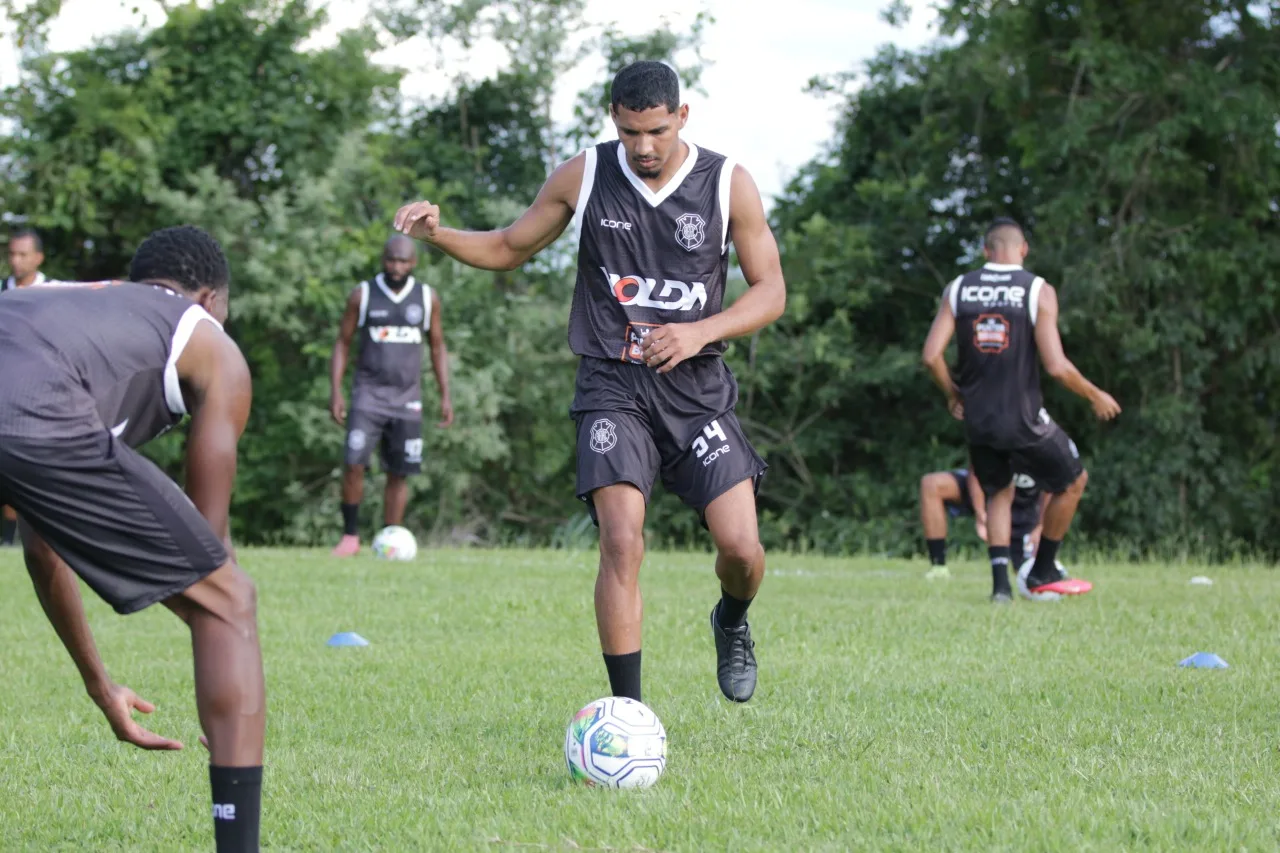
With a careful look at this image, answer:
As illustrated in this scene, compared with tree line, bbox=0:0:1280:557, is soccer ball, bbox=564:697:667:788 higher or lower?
lower

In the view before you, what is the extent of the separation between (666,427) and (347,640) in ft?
10.5

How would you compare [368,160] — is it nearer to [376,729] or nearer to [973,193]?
[973,193]

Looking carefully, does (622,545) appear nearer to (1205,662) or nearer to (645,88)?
(645,88)

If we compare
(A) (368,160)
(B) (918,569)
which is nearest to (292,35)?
(A) (368,160)

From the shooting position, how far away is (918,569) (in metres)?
13.2

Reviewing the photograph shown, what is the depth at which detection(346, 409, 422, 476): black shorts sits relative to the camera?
42.7ft

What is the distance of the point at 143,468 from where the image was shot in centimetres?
335

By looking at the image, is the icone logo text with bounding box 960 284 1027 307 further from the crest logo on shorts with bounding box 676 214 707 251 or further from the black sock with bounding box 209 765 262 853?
the black sock with bounding box 209 765 262 853

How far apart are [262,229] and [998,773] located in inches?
688

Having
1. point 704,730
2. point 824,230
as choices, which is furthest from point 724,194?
point 824,230

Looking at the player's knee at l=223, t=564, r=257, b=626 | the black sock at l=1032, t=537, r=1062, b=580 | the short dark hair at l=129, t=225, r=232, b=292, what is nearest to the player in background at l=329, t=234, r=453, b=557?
the black sock at l=1032, t=537, r=1062, b=580

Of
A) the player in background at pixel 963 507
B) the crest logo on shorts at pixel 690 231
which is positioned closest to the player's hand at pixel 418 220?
the crest logo on shorts at pixel 690 231

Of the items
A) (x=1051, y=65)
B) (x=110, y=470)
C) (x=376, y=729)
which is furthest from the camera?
(x=1051, y=65)

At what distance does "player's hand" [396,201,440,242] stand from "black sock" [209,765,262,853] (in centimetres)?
232
